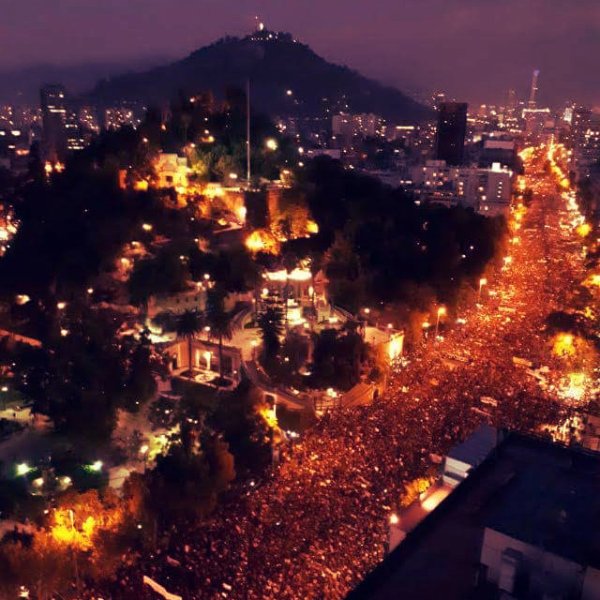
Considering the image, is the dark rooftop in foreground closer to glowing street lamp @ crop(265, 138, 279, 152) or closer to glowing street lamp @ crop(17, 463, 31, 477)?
glowing street lamp @ crop(17, 463, 31, 477)

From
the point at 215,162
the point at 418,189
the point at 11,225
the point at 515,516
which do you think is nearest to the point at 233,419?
the point at 515,516

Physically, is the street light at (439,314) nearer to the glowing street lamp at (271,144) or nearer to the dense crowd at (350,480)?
the dense crowd at (350,480)

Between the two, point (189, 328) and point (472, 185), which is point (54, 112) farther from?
point (189, 328)

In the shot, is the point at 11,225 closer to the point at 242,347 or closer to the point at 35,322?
the point at 35,322

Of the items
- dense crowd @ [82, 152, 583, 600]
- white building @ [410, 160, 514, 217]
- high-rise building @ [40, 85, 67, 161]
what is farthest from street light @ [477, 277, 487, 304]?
high-rise building @ [40, 85, 67, 161]

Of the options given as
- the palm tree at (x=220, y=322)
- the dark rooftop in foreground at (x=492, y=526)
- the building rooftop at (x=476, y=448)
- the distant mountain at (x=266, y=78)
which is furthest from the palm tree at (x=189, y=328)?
the distant mountain at (x=266, y=78)
